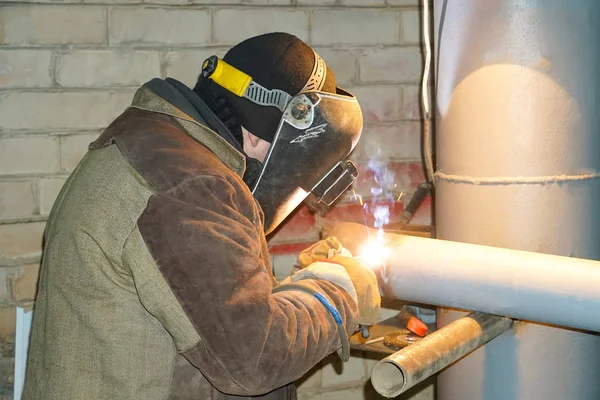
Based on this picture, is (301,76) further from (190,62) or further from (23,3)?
(23,3)

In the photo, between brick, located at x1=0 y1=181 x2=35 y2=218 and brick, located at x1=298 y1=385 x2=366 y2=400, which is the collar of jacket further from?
brick, located at x1=298 y1=385 x2=366 y2=400

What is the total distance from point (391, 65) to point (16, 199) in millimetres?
1340

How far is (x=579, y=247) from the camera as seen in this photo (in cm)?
171

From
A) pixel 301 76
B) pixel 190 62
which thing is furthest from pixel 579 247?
pixel 190 62

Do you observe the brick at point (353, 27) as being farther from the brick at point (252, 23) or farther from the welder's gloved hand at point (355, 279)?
the welder's gloved hand at point (355, 279)

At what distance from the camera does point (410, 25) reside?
2615mm

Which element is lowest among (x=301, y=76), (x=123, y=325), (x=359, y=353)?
(x=359, y=353)

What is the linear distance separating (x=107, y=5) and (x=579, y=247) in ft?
5.10

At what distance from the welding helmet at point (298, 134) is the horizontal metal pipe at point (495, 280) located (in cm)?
24

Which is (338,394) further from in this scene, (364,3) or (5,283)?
(364,3)

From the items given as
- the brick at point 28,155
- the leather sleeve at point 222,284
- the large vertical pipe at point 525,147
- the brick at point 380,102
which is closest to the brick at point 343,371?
the brick at point 380,102

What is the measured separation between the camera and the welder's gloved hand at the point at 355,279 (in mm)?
1625

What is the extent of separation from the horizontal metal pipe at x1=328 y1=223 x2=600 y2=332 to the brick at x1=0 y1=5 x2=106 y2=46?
114 cm

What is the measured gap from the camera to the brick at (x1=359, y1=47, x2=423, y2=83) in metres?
2.59
